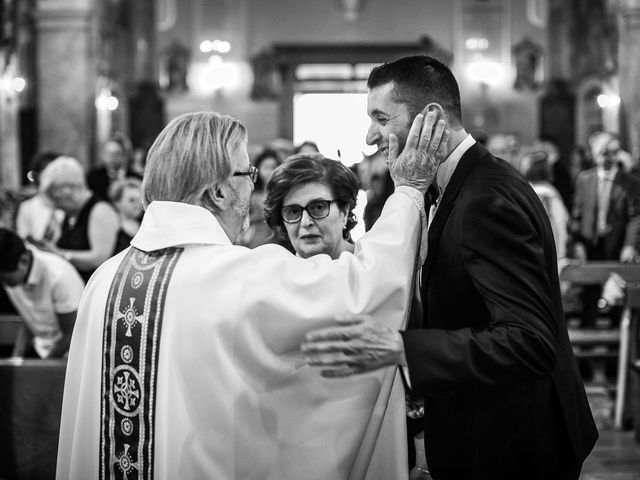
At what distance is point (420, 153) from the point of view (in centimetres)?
247

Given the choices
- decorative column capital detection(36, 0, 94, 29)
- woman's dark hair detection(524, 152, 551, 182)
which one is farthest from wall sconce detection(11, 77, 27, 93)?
woman's dark hair detection(524, 152, 551, 182)

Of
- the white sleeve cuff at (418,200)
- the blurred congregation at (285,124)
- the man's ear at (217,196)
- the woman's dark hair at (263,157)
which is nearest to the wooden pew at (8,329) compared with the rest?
the blurred congregation at (285,124)

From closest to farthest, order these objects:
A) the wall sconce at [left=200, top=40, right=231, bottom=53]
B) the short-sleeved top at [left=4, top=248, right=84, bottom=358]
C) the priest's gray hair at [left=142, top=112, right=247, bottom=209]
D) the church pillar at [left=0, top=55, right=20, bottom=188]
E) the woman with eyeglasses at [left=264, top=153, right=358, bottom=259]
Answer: the priest's gray hair at [left=142, top=112, right=247, bottom=209] < the woman with eyeglasses at [left=264, top=153, right=358, bottom=259] < the short-sleeved top at [left=4, top=248, right=84, bottom=358] < the church pillar at [left=0, top=55, right=20, bottom=188] < the wall sconce at [left=200, top=40, right=231, bottom=53]

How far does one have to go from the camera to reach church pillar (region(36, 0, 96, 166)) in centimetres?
1409

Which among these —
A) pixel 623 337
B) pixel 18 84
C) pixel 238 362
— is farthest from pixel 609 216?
pixel 18 84

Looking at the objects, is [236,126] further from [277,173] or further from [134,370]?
[277,173]

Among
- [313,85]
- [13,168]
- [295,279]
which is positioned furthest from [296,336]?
[313,85]

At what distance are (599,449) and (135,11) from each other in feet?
52.1

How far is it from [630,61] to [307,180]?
38.4 feet

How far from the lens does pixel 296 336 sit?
7.93ft

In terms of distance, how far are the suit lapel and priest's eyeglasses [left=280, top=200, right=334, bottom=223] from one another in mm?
1042

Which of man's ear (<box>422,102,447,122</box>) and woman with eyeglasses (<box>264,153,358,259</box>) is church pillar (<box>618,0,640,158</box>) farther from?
man's ear (<box>422,102,447,122</box>)

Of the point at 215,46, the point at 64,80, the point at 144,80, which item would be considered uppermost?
the point at 215,46

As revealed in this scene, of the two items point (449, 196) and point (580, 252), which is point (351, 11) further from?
point (449, 196)
